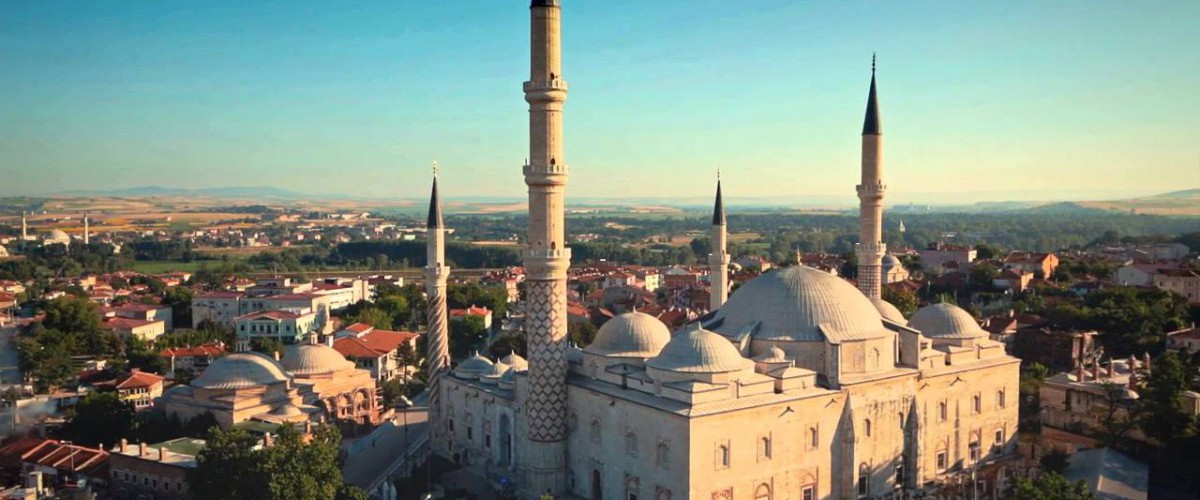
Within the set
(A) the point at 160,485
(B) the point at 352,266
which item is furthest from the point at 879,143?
(B) the point at 352,266

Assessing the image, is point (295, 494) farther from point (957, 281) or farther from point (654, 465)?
point (957, 281)

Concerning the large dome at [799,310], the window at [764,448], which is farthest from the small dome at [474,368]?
the window at [764,448]

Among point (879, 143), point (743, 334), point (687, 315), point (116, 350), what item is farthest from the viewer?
point (687, 315)

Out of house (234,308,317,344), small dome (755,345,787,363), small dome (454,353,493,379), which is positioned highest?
small dome (755,345,787,363)

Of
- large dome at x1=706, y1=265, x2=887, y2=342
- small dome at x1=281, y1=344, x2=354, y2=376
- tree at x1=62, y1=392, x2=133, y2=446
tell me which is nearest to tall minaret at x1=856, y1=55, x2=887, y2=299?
large dome at x1=706, y1=265, x2=887, y2=342

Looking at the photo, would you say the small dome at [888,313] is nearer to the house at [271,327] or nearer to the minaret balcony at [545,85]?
the minaret balcony at [545,85]

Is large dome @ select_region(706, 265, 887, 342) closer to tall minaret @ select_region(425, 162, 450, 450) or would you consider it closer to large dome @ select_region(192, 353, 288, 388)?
tall minaret @ select_region(425, 162, 450, 450)
